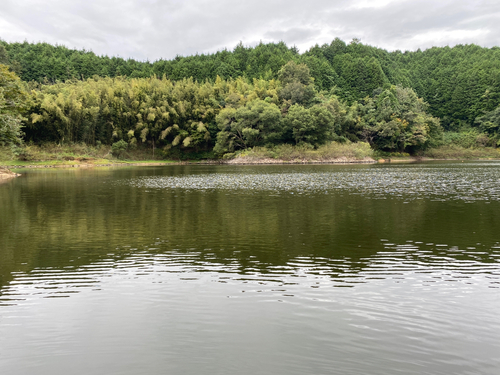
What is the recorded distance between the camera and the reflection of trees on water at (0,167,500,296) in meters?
8.59

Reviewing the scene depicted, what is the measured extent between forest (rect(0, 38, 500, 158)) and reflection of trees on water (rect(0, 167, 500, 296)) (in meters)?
29.1

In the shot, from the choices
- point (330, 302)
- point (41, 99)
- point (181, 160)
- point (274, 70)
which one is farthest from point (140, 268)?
point (274, 70)

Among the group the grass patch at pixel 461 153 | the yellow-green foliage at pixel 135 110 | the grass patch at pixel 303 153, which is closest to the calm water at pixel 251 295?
the grass patch at pixel 303 153

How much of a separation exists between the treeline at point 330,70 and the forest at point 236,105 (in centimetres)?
32

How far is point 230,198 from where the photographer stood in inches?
770

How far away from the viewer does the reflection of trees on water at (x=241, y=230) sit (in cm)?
859

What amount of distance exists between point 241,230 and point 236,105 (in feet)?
210

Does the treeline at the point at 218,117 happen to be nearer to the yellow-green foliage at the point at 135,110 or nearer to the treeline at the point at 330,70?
the yellow-green foliage at the point at 135,110

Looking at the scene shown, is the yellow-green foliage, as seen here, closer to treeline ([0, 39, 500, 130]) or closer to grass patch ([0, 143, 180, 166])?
grass patch ([0, 143, 180, 166])

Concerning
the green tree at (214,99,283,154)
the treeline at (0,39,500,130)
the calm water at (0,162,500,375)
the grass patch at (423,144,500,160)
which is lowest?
the calm water at (0,162,500,375)

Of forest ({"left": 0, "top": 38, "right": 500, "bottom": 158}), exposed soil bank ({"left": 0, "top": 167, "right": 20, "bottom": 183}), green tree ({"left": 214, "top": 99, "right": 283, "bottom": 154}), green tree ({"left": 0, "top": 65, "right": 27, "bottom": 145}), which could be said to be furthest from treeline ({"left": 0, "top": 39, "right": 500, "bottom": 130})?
exposed soil bank ({"left": 0, "top": 167, "right": 20, "bottom": 183})

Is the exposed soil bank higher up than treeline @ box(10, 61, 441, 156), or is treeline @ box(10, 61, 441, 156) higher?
treeline @ box(10, 61, 441, 156)

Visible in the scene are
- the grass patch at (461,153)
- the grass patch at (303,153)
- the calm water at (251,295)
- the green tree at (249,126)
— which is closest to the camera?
the calm water at (251,295)

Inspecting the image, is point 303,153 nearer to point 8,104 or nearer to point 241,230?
point 8,104
